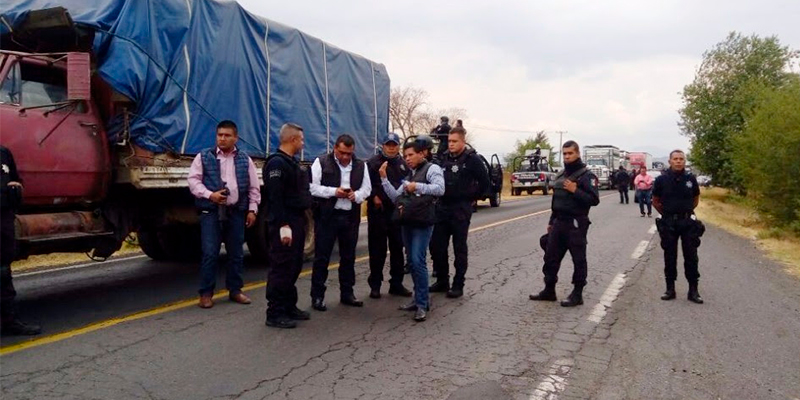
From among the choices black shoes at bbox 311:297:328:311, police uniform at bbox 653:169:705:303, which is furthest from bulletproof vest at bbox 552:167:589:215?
black shoes at bbox 311:297:328:311

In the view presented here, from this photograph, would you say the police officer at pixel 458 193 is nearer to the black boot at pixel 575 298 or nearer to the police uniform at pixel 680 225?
the black boot at pixel 575 298

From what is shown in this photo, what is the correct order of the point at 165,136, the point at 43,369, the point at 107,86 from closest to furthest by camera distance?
the point at 43,369, the point at 107,86, the point at 165,136

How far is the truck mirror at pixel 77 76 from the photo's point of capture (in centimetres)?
601

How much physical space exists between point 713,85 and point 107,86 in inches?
1522

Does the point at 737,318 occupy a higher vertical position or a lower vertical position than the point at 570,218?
lower

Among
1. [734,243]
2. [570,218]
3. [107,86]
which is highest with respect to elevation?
[107,86]

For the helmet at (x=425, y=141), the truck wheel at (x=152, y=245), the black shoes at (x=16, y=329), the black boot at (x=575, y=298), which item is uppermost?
the helmet at (x=425, y=141)

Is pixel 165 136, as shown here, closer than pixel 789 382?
No

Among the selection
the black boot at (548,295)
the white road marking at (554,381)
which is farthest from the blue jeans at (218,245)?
the white road marking at (554,381)

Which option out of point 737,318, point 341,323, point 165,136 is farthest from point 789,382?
point 165,136

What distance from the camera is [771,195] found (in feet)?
61.2

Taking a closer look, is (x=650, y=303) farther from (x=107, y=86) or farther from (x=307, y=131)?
(x=107, y=86)

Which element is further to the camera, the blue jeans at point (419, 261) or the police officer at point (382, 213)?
the police officer at point (382, 213)

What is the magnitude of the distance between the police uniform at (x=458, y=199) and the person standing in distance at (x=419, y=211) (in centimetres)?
63
